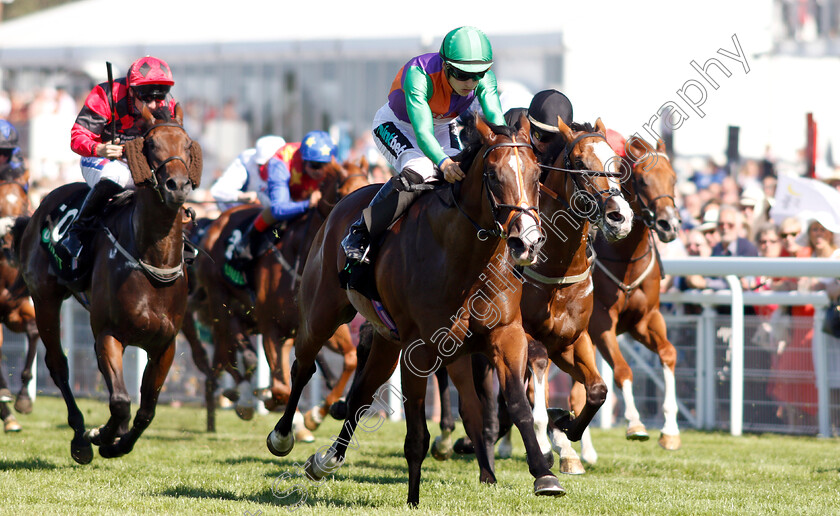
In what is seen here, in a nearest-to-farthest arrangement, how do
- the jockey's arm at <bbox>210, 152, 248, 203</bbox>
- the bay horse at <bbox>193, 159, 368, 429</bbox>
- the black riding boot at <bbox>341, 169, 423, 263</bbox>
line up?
the black riding boot at <bbox>341, 169, 423, 263</bbox> < the bay horse at <bbox>193, 159, 368, 429</bbox> < the jockey's arm at <bbox>210, 152, 248, 203</bbox>

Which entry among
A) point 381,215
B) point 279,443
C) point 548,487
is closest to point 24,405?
point 279,443

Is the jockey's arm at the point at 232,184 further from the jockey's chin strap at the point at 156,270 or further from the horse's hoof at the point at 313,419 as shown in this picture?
the jockey's chin strap at the point at 156,270

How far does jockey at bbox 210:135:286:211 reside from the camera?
1030 centimetres

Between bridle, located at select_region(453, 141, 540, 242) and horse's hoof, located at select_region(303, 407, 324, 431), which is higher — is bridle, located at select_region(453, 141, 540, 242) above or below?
above

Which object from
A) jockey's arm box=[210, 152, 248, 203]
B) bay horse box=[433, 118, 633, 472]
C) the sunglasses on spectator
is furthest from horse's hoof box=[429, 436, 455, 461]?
jockey's arm box=[210, 152, 248, 203]

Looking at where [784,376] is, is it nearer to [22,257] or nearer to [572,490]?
[572,490]

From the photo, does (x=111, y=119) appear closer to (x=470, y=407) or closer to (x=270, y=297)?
(x=270, y=297)

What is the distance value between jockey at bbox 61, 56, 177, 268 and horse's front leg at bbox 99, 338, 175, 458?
2.73ft

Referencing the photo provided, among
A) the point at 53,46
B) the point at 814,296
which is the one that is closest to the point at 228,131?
the point at 53,46

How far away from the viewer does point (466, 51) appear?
566cm

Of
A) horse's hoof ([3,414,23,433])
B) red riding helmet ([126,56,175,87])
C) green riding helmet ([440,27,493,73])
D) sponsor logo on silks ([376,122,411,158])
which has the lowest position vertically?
horse's hoof ([3,414,23,433])

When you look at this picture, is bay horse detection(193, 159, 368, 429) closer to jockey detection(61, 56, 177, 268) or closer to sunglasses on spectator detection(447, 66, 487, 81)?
jockey detection(61, 56, 177, 268)

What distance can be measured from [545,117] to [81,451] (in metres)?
3.43

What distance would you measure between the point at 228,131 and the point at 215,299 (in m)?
7.98
